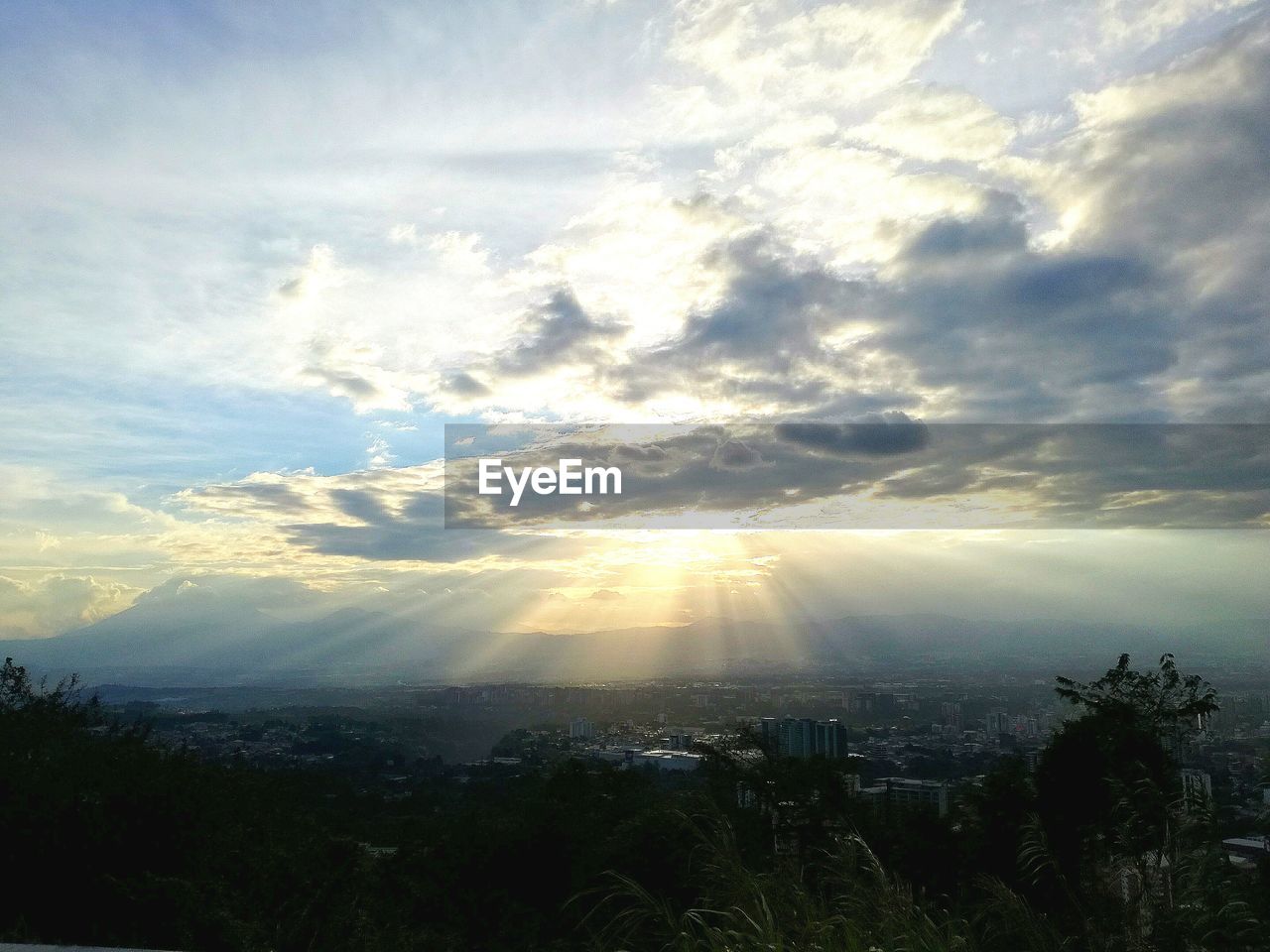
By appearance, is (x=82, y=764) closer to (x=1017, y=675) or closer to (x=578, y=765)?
(x=578, y=765)

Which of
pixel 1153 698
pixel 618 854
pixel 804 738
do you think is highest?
pixel 1153 698

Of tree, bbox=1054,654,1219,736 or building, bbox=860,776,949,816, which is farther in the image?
building, bbox=860,776,949,816

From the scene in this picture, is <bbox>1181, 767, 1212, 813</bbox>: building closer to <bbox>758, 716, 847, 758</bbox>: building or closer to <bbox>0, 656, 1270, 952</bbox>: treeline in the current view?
<bbox>0, 656, 1270, 952</bbox>: treeline

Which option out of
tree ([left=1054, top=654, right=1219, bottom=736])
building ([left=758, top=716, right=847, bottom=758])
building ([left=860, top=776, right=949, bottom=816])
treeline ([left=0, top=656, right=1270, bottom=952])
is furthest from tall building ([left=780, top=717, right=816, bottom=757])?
tree ([left=1054, top=654, right=1219, bottom=736])

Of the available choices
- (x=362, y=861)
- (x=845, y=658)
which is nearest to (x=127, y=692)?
(x=362, y=861)

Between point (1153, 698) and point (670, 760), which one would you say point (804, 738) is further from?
point (1153, 698)

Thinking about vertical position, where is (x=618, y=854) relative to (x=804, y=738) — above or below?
below

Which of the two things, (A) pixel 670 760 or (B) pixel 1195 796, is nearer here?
(B) pixel 1195 796

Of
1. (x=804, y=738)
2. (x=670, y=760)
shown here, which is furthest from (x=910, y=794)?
(x=670, y=760)

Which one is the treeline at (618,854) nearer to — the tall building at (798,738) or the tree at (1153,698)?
the tree at (1153,698)

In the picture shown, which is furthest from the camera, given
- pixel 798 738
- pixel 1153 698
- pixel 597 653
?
pixel 597 653

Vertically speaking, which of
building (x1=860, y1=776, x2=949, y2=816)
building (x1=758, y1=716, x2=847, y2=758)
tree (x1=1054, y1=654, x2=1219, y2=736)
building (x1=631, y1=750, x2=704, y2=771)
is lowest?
building (x1=860, y1=776, x2=949, y2=816)
